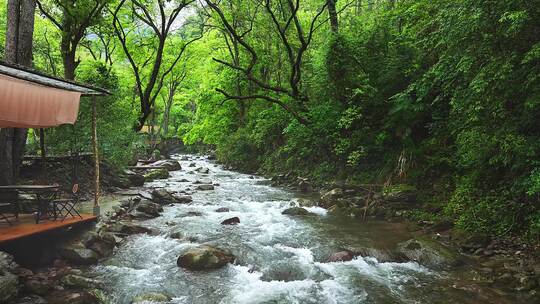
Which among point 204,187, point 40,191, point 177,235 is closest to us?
point 40,191

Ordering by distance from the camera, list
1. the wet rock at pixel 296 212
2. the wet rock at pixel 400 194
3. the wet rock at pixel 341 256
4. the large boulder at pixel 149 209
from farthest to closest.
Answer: the wet rock at pixel 296 212, the large boulder at pixel 149 209, the wet rock at pixel 400 194, the wet rock at pixel 341 256

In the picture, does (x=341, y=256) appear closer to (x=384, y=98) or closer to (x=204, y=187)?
(x=384, y=98)

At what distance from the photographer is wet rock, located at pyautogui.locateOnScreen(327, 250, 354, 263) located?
8462 mm

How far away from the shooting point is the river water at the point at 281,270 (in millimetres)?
6715

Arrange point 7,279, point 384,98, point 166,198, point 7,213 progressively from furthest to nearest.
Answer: point 166,198 → point 384,98 → point 7,213 → point 7,279

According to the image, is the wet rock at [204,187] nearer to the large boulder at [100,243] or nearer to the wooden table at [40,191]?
the large boulder at [100,243]

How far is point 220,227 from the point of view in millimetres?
11258

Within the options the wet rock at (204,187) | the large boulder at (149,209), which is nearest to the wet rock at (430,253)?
the large boulder at (149,209)

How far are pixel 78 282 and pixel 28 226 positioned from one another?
2.25 m

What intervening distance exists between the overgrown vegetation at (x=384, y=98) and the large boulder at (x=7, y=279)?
8422 mm

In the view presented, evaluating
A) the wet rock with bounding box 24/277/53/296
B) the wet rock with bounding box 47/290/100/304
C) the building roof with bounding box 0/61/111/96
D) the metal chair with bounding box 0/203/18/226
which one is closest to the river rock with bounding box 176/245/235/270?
the wet rock with bounding box 47/290/100/304

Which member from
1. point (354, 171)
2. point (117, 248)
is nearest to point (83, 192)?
point (117, 248)

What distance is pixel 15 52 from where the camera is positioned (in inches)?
426

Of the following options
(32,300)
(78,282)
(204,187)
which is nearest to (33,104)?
(78,282)
